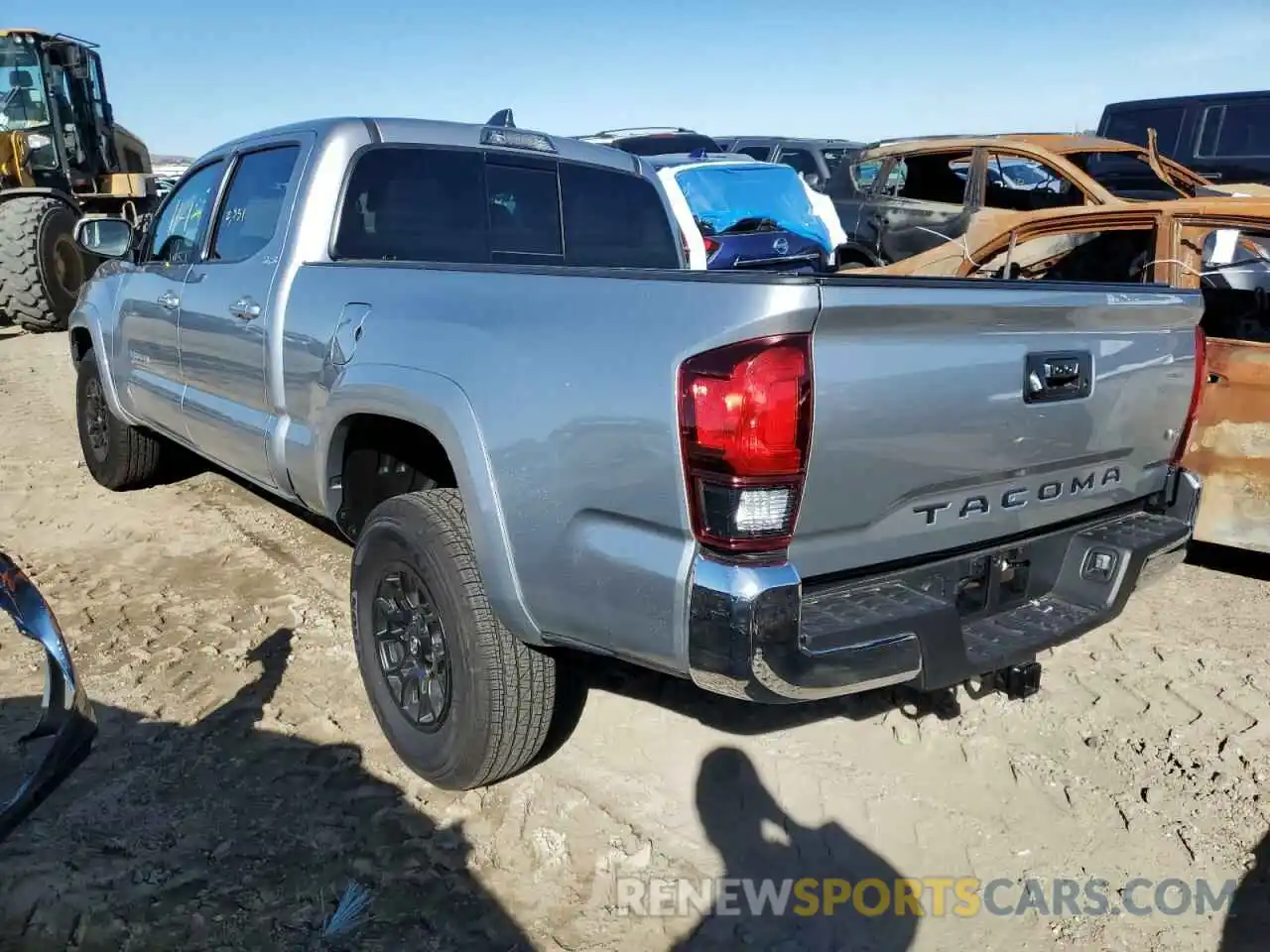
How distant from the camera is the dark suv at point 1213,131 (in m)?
9.52

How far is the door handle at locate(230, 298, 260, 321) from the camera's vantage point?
3479 mm

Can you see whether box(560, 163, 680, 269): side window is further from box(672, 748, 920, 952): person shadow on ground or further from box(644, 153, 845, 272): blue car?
box(644, 153, 845, 272): blue car

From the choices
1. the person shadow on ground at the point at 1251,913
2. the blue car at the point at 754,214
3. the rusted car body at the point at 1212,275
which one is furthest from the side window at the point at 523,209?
the blue car at the point at 754,214

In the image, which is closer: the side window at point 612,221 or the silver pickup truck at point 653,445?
the silver pickup truck at point 653,445

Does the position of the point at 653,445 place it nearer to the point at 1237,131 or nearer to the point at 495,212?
the point at 495,212

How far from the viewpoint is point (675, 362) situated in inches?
81.0

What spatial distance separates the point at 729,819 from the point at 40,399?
8.05 m

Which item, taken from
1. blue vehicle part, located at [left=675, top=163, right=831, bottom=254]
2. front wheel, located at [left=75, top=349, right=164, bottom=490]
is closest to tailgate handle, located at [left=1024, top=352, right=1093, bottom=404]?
front wheel, located at [left=75, top=349, right=164, bottom=490]

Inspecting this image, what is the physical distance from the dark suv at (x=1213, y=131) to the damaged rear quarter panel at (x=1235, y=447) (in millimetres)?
6435

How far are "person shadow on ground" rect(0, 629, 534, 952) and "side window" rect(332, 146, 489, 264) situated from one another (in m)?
1.70

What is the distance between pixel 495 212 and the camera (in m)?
3.78

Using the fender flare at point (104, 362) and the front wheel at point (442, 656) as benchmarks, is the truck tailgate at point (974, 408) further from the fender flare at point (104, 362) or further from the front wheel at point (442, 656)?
the fender flare at point (104, 362)

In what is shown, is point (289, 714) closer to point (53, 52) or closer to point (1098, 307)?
point (1098, 307)

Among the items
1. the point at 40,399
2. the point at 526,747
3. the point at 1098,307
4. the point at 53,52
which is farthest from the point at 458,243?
the point at 53,52
